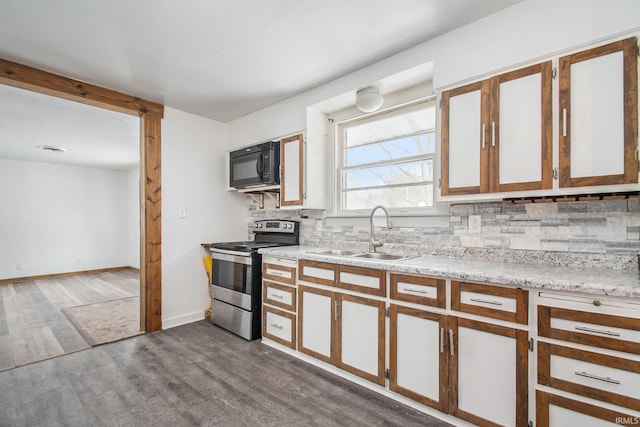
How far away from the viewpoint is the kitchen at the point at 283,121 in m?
1.61

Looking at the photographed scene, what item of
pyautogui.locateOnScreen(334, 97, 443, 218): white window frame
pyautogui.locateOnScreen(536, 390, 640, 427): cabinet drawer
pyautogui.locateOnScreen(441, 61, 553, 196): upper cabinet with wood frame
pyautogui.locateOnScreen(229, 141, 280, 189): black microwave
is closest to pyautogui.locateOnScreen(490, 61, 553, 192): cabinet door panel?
pyautogui.locateOnScreen(441, 61, 553, 196): upper cabinet with wood frame

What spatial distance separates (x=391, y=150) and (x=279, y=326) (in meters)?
1.90

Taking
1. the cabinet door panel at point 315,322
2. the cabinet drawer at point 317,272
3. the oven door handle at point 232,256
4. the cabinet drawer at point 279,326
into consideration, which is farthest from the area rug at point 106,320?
the cabinet drawer at point 317,272

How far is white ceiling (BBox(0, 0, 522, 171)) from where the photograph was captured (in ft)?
5.84

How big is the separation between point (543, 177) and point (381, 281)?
3.62ft

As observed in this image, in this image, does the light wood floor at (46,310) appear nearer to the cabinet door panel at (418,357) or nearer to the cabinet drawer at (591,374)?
the cabinet door panel at (418,357)

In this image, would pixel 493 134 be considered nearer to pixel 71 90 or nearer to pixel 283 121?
pixel 283 121

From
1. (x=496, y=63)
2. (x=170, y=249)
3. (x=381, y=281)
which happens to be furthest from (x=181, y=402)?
(x=496, y=63)

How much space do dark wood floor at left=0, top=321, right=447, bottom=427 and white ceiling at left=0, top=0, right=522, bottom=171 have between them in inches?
96.5

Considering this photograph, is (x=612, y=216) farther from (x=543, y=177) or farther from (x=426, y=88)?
(x=426, y=88)

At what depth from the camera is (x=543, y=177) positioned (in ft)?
5.41

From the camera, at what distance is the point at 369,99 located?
250 cm

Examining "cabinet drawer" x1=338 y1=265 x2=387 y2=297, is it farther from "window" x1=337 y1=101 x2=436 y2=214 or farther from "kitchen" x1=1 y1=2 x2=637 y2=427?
"window" x1=337 y1=101 x2=436 y2=214

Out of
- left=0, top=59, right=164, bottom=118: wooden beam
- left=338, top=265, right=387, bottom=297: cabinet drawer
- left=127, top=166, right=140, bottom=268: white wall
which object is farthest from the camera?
left=127, top=166, right=140, bottom=268: white wall
